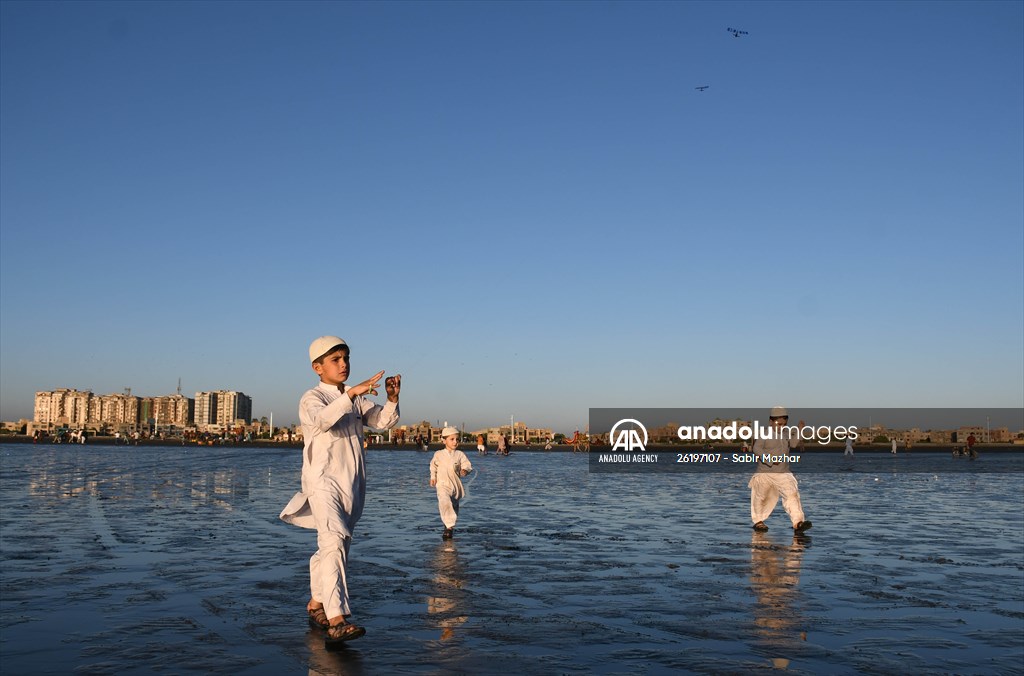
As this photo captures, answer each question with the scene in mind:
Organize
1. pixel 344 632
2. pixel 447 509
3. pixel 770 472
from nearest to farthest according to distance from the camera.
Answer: pixel 344 632 < pixel 447 509 < pixel 770 472

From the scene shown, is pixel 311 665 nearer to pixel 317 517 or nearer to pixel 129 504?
pixel 317 517

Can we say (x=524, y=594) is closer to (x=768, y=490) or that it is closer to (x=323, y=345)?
(x=323, y=345)

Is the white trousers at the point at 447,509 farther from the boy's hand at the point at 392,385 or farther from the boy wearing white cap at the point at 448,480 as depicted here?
the boy's hand at the point at 392,385

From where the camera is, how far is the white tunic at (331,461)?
6.21 m

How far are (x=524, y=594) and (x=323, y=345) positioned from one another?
315 centimetres

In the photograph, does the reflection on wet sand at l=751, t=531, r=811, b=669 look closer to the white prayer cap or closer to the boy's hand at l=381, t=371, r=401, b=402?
the boy's hand at l=381, t=371, r=401, b=402

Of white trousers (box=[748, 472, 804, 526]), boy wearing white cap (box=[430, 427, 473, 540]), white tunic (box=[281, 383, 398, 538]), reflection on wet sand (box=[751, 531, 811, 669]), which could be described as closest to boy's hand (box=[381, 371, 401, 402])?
white tunic (box=[281, 383, 398, 538])

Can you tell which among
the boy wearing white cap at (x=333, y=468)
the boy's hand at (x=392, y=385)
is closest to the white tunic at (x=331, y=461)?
the boy wearing white cap at (x=333, y=468)

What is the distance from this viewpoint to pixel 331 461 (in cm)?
636

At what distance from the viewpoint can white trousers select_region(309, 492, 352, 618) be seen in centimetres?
598

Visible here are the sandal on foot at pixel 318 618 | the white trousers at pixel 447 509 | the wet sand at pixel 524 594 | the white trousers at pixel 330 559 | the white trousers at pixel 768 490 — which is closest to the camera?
the wet sand at pixel 524 594

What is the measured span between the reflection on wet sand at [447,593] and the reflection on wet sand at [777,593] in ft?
7.37

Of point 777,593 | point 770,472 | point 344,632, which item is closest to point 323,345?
point 344,632

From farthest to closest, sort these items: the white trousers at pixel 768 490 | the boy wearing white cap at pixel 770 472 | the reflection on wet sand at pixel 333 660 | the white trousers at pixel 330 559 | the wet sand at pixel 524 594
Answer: the boy wearing white cap at pixel 770 472 → the white trousers at pixel 768 490 → the white trousers at pixel 330 559 → the wet sand at pixel 524 594 → the reflection on wet sand at pixel 333 660
